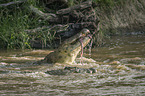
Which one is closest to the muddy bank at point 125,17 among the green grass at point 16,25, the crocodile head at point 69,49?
the green grass at point 16,25

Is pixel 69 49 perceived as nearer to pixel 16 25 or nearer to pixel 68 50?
pixel 68 50

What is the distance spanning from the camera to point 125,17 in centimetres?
1220

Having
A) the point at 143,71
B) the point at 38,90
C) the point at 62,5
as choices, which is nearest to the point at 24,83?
the point at 38,90

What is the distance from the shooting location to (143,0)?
43.3 feet

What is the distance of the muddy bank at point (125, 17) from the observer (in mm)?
11438

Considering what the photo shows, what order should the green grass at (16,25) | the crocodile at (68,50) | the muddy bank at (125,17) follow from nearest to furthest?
the crocodile at (68,50) < the green grass at (16,25) < the muddy bank at (125,17)

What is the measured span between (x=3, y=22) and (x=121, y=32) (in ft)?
18.1

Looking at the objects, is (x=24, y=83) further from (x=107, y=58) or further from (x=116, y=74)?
(x=107, y=58)

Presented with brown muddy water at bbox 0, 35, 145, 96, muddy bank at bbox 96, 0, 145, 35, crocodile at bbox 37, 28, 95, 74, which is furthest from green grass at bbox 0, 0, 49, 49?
muddy bank at bbox 96, 0, 145, 35

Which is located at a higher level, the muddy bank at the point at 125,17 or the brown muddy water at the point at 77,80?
the muddy bank at the point at 125,17

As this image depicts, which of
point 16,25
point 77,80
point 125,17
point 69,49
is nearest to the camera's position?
point 77,80

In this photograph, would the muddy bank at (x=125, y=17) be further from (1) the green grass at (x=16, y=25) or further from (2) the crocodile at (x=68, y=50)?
(2) the crocodile at (x=68, y=50)

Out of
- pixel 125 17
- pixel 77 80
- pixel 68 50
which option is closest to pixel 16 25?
pixel 68 50

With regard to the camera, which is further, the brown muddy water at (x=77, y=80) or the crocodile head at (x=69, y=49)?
the crocodile head at (x=69, y=49)
